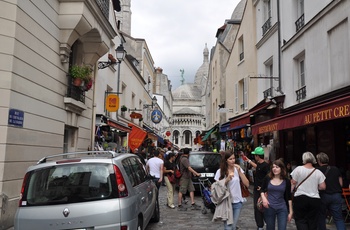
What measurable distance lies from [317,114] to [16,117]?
643 centimetres

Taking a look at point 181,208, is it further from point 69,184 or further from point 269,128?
point 69,184

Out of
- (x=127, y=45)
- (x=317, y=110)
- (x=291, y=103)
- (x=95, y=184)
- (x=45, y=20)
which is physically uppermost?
(x=127, y=45)

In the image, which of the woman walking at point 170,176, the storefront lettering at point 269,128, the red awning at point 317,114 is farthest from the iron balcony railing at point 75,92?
the red awning at point 317,114

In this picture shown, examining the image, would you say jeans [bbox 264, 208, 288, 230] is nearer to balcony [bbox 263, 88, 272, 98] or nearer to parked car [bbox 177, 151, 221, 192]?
parked car [bbox 177, 151, 221, 192]

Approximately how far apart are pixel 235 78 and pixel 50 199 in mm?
15417

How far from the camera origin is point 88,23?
379 inches

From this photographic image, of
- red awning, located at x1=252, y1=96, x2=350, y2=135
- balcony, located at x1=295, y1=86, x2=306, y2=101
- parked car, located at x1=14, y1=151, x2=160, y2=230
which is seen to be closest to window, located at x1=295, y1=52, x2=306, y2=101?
balcony, located at x1=295, y1=86, x2=306, y2=101

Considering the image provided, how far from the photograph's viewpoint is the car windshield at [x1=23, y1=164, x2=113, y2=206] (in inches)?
177

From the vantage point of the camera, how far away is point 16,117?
277 inches

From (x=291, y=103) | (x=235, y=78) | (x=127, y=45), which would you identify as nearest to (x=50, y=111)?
(x=291, y=103)

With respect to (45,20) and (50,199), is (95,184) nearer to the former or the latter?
(50,199)

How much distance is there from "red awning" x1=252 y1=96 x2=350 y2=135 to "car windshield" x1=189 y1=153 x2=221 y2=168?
352cm

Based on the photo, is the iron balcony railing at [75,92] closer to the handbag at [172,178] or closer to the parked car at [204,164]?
the handbag at [172,178]

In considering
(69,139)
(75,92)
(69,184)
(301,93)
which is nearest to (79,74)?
(75,92)
